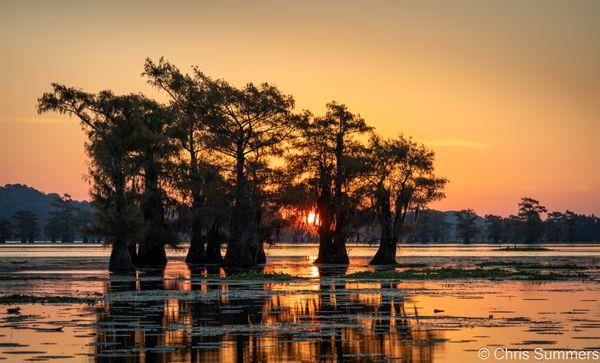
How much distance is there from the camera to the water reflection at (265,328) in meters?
23.7

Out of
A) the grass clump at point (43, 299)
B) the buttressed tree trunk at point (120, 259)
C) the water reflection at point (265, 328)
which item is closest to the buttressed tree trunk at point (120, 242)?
the buttressed tree trunk at point (120, 259)

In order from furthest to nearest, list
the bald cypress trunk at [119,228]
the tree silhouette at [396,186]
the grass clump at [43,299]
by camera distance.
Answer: the tree silhouette at [396,186]
the bald cypress trunk at [119,228]
the grass clump at [43,299]

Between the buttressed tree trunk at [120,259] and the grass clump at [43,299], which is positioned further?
the buttressed tree trunk at [120,259]

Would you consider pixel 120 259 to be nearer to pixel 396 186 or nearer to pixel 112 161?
pixel 112 161

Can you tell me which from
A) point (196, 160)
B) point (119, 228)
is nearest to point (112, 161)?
point (119, 228)

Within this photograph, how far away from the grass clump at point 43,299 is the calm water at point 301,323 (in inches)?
41.8

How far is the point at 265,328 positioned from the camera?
29375 millimetres

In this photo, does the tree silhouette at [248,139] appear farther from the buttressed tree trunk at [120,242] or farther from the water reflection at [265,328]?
the water reflection at [265,328]

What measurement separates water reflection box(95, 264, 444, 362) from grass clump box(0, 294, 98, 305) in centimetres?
169

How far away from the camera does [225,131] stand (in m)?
92.5

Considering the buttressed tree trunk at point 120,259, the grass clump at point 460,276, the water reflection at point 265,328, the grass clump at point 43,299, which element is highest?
the buttressed tree trunk at point 120,259

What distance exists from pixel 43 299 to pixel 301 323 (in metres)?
15.2

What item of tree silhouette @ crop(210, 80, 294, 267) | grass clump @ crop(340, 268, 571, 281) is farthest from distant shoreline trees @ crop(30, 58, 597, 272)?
grass clump @ crop(340, 268, 571, 281)

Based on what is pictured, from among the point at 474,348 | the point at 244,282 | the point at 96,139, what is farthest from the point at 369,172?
the point at 474,348
